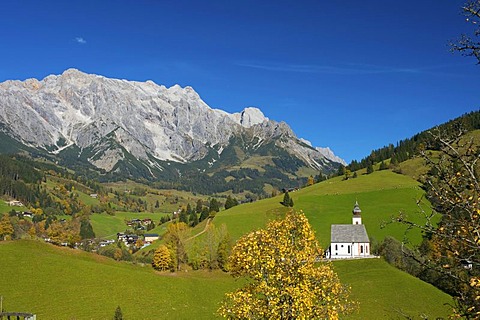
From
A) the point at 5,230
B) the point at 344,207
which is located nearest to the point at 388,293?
the point at 344,207

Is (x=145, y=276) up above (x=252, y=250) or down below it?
below

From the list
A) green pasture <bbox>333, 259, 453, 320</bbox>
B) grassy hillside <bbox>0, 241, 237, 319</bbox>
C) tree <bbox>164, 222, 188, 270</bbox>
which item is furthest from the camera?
tree <bbox>164, 222, 188, 270</bbox>

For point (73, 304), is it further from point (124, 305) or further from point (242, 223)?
point (242, 223)

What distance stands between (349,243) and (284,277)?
100445 millimetres

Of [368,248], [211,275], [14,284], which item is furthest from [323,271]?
[368,248]

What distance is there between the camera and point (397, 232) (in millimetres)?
129125

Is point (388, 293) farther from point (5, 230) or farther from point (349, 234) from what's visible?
point (5, 230)

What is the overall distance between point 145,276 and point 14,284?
75.9 feet

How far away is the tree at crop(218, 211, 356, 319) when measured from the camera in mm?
20188

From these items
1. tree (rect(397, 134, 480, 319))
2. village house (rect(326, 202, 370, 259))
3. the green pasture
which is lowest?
the green pasture

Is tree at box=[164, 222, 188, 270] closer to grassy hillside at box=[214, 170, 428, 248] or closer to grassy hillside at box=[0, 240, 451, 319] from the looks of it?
grassy hillside at box=[214, 170, 428, 248]

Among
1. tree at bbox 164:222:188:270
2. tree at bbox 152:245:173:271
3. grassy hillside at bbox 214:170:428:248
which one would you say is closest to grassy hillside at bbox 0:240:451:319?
tree at bbox 152:245:173:271

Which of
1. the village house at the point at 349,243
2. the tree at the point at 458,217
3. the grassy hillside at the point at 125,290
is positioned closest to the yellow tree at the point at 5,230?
the grassy hillside at the point at 125,290

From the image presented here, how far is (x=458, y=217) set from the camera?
1050cm
